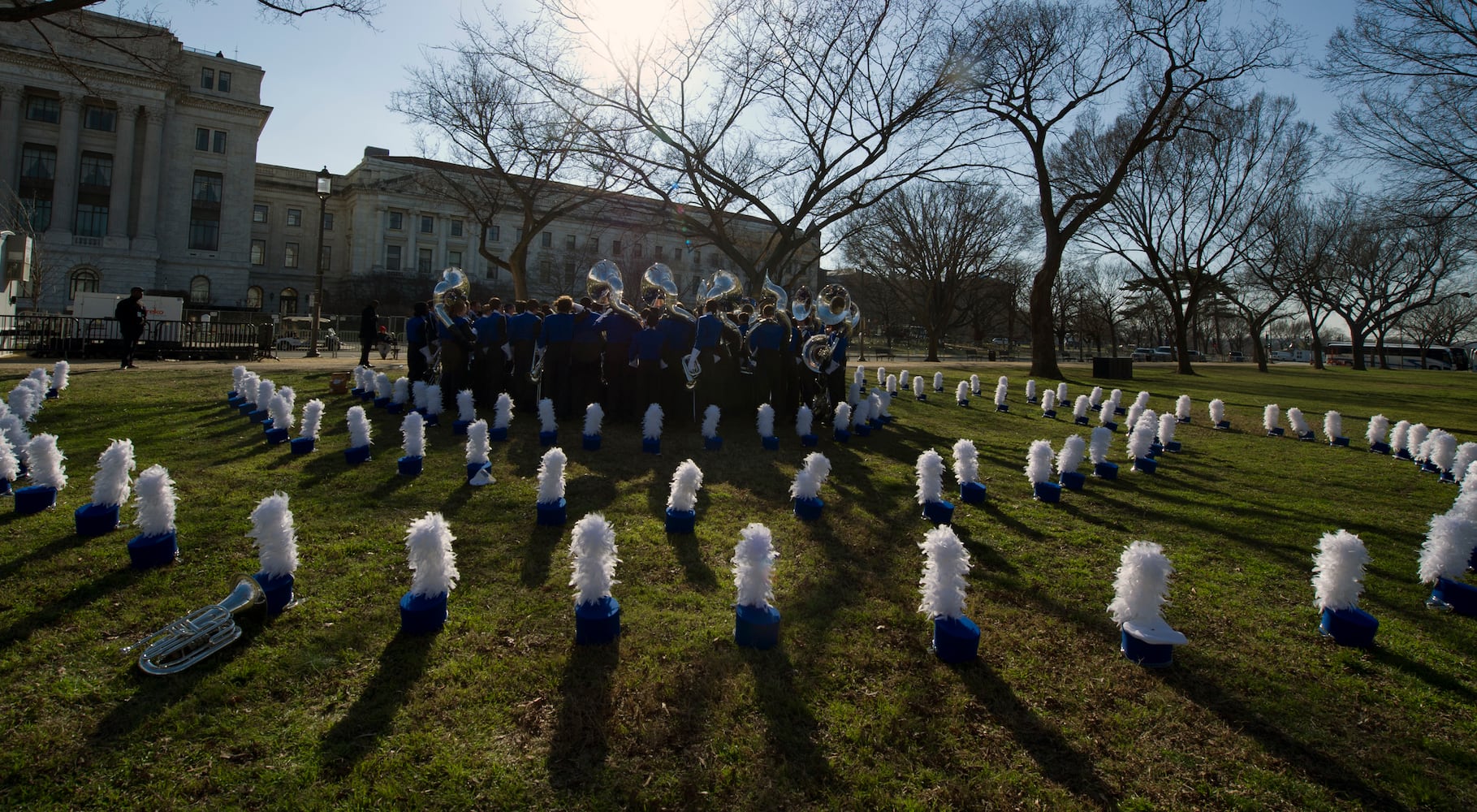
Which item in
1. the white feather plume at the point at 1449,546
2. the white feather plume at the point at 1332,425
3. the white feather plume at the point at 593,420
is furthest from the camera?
the white feather plume at the point at 1332,425

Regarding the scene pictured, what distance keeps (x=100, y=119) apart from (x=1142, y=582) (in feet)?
239

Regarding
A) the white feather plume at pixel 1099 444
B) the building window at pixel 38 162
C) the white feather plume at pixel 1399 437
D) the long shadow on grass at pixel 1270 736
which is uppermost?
the building window at pixel 38 162

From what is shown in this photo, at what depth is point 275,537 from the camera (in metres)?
3.77

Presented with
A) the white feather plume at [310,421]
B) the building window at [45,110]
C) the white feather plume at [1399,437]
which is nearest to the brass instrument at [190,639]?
the white feather plume at [310,421]

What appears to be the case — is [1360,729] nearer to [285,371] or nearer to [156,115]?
[285,371]

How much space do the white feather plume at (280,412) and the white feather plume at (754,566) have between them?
23.2 feet

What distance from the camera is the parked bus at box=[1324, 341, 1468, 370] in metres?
66.2

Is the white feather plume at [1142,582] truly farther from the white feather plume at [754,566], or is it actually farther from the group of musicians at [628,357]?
the group of musicians at [628,357]

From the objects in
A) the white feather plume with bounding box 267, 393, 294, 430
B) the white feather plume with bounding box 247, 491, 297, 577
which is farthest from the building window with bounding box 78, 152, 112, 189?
the white feather plume with bounding box 247, 491, 297, 577

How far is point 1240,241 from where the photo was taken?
3553 centimetres

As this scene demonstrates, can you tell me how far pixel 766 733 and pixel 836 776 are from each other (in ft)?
1.20

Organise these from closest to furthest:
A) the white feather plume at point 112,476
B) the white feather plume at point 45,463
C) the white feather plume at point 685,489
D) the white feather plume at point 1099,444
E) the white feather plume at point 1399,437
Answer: the white feather plume at point 112,476
the white feather plume at point 45,463
the white feather plume at point 685,489
the white feather plume at point 1099,444
the white feather plume at point 1399,437

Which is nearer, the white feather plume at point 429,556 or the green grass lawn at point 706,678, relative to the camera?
the green grass lawn at point 706,678

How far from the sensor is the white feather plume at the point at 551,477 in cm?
561
